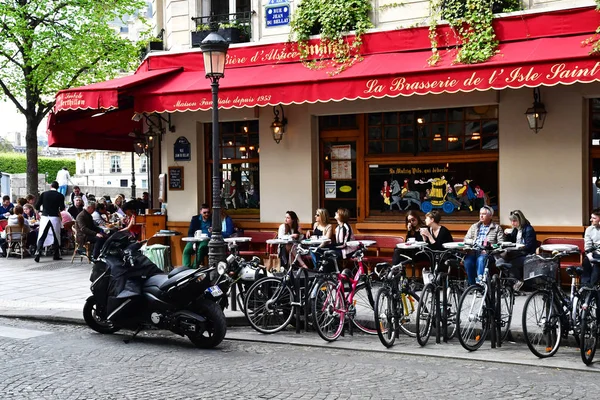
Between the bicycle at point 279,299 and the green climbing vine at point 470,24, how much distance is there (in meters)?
4.27

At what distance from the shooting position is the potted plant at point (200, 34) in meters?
14.6

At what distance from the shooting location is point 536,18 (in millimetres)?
11555

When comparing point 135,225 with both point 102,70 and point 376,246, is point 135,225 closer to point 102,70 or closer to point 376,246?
point 376,246

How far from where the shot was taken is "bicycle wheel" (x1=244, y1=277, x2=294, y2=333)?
914 cm

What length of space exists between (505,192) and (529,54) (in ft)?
7.66

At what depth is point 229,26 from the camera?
47.4 feet

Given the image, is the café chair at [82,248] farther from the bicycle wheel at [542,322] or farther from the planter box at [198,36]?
the bicycle wheel at [542,322]

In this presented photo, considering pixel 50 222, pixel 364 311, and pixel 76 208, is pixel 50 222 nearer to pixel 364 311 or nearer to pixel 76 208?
pixel 76 208

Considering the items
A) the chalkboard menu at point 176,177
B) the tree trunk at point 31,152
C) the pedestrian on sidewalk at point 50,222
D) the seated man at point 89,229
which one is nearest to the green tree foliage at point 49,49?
the tree trunk at point 31,152

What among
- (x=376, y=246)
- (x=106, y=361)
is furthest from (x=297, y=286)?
(x=376, y=246)

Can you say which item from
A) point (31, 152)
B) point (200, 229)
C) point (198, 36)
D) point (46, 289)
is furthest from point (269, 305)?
point (31, 152)

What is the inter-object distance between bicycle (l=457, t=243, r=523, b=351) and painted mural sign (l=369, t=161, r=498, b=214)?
165 inches

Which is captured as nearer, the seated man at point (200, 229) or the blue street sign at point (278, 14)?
the seated man at point (200, 229)

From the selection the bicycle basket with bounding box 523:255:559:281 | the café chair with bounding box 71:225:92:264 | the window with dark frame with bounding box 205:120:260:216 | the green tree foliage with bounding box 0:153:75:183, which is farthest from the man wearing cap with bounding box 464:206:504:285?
the green tree foliage with bounding box 0:153:75:183
